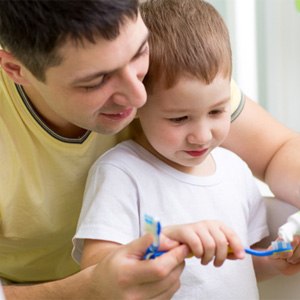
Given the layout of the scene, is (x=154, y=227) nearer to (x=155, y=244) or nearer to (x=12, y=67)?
(x=155, y=244)

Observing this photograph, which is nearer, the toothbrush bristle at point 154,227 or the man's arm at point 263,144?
the toothbrush bristle at point 154,227

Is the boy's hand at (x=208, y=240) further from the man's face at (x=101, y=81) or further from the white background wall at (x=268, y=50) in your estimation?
the white background wall at (x=268, y=50)

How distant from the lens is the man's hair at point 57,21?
916 mm

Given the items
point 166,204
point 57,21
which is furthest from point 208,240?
point 57,21

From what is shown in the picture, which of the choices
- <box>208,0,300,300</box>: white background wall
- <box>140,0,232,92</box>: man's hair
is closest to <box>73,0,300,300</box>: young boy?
<box>140,0,232,92</box>: man's hair

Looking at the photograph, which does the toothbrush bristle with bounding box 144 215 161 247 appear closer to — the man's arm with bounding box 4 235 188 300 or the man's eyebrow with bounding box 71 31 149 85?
the man's arm with bounding box 4 235 188 300

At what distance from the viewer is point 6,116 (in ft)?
3.70

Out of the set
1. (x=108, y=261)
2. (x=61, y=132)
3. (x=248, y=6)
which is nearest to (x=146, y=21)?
(x=61, y=132)

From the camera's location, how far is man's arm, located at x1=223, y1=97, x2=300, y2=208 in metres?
1.21

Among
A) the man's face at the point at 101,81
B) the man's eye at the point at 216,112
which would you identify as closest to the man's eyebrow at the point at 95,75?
the man's face at the point at 101,81

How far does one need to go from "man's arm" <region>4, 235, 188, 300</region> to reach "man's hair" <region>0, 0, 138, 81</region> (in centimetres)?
25

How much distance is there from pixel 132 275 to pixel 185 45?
0.32 metres

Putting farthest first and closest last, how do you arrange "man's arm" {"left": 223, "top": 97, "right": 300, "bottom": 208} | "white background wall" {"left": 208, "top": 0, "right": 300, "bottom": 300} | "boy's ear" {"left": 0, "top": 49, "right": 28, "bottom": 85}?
"white background wall" {"left": 208, "top": 0, "right": 300, "bottom": 300} → "man's arm" {"left": 223, "top": 97, "right": 300, "bottom": 208} → "boy's ear" {"left": 0, "top": 49, "right": 28, "bottom": 85}

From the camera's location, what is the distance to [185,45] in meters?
1.01
